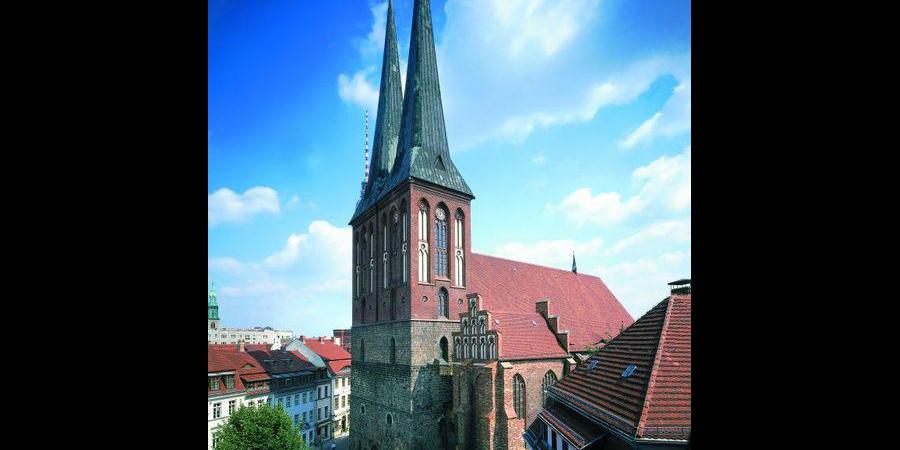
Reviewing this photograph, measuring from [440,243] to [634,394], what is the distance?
51.7 feet

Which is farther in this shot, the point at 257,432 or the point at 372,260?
the point at 372,260

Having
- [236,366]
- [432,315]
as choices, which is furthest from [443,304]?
[236,366]

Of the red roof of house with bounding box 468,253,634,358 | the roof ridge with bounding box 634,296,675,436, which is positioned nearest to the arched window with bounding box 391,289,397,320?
the red roof of house with bounding box 468,253,634,358

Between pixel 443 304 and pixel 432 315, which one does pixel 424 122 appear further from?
pixel 432 315

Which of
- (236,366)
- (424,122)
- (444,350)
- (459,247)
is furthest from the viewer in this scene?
(236,366)

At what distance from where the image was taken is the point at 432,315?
2236 centimetres

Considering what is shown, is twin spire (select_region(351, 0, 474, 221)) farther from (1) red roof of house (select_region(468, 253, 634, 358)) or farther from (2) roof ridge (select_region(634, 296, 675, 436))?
(2) roof ridge (select_region(634, 296, 675, 436))

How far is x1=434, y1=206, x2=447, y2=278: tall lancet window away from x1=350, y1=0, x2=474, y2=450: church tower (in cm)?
5

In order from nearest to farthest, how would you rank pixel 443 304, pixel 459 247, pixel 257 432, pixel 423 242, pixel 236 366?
pixel 257 432
pixel 423 242
pixel 443 304
pixel 459 247
pixel 236 366
